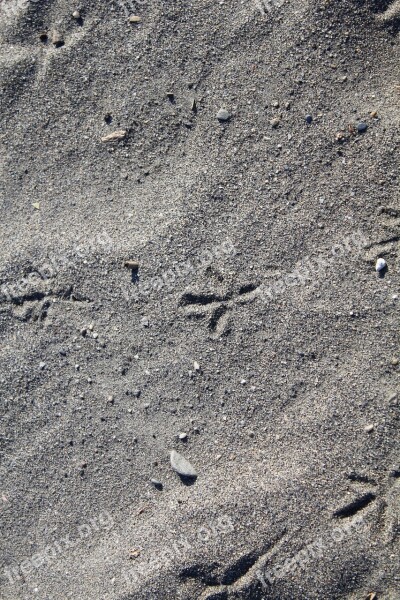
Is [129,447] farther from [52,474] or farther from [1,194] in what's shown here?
[1,194]

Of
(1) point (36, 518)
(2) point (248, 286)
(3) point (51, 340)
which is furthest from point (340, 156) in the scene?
(1) point (36, 518)

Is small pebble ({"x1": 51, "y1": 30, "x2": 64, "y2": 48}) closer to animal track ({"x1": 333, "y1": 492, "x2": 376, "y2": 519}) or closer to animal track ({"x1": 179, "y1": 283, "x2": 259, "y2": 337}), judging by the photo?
animal track ({"x1": 179, "y1": 283, "x2": 259, "y2": 337})

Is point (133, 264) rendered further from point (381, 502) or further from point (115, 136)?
point (381, 502)

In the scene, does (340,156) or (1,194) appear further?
(1,194)

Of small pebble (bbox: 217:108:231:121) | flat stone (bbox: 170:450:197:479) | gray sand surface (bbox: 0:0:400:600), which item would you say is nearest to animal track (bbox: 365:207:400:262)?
gray sand surface (bbox: 0:0:400:600)

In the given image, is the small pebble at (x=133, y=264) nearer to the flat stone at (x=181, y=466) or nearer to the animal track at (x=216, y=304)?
the animal track at (x=216, y=304)

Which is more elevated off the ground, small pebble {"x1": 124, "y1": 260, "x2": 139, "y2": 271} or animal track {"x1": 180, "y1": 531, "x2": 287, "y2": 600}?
small pebble {"x1": 124, "y1": 260, "x2": 139, "y2": 271}
